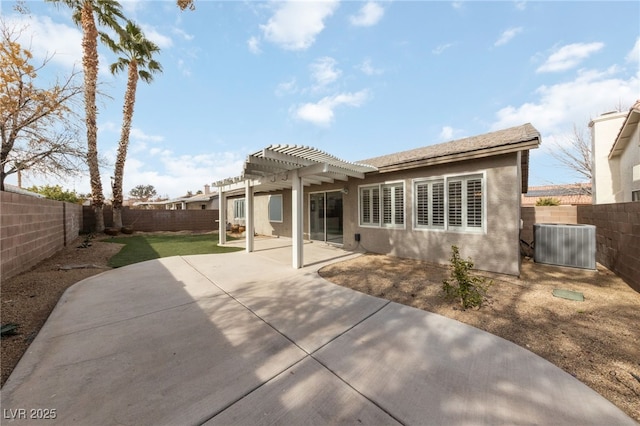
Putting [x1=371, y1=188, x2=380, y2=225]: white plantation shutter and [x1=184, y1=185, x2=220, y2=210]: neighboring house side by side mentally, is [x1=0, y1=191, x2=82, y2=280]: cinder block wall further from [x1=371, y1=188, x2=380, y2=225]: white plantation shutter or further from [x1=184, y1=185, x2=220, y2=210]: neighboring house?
[x1=184, y1=185, x2=220, y2=210]: neighboring house

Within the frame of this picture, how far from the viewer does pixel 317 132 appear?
58.8 feet

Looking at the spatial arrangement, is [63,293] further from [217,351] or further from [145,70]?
[145,70]

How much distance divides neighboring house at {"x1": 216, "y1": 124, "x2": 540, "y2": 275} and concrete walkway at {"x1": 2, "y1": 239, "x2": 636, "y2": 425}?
3391mm

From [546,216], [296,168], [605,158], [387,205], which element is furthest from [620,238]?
[605,158]

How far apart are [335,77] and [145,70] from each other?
503 inches

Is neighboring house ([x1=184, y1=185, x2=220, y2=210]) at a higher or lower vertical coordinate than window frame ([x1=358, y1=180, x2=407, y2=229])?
higher

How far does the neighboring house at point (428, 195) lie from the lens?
5.70 meters

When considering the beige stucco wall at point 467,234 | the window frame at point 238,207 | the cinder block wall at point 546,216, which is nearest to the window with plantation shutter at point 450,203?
the beige stucco wall at point 467,234

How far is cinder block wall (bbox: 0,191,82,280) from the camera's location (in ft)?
15.3

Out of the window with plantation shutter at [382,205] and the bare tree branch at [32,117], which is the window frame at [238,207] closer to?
the bare tree branch at [32,117]

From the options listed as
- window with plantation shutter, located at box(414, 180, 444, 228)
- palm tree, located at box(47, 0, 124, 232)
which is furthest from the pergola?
palm tree, located at box(47, 0, 124, 232)

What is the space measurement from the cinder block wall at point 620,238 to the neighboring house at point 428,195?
1.79 metres

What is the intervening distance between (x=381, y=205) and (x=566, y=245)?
4842mm

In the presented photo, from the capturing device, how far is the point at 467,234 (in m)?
6.30
